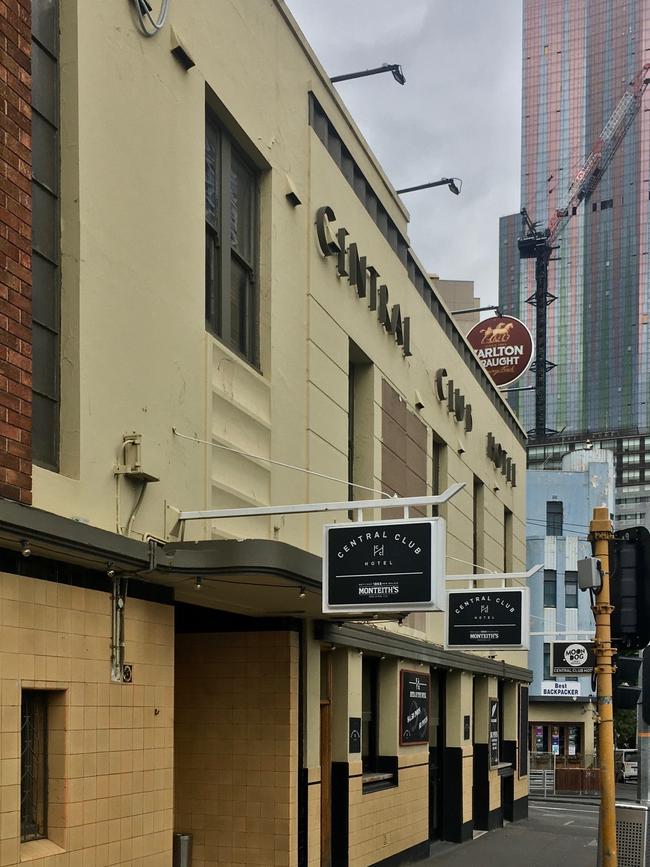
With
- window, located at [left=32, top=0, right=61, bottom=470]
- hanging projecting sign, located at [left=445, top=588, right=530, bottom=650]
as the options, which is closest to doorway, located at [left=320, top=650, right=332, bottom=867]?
hanging projecting sign, located at [left=445, top=588, right=530, bottom=650]

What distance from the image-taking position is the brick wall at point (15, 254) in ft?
30.2

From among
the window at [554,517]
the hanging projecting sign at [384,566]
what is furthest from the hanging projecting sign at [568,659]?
the window at [554,517]

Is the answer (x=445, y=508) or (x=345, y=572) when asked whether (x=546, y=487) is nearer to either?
(x=445, y=508)

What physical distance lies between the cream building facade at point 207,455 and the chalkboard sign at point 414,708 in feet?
0.82

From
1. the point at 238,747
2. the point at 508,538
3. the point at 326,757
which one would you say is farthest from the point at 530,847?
the point at 238,747

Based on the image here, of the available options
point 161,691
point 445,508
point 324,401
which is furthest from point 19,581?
point 445,508

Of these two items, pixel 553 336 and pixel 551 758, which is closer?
pixel 551 758

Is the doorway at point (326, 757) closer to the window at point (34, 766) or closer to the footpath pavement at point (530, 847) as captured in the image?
the footpath pavement at point (530, 847)

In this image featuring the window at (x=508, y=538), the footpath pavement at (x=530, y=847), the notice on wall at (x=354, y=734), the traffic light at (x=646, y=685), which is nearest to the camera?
the traffic light at (x=646, y=685)

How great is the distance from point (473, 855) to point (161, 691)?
1422 cm

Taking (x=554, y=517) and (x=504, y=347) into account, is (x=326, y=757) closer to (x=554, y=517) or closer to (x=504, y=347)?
(x=504, y=347)

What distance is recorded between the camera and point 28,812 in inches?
391

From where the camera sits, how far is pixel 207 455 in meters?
12.9

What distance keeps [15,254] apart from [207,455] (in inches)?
155
